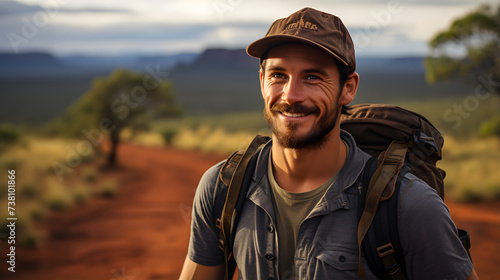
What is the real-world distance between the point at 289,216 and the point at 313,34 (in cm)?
85

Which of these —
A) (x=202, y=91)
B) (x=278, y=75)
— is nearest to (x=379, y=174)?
(x=278, y=75)

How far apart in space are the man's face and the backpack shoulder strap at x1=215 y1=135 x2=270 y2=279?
9.5 inches

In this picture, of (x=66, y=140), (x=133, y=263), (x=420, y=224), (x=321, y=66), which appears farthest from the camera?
(x=66, y=140)

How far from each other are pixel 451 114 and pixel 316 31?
3400 centimetres

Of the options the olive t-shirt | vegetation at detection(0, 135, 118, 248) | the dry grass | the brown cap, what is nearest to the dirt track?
vegetation at detection(0, 135, 118, 248)

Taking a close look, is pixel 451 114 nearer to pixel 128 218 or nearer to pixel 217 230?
pixel 128 218

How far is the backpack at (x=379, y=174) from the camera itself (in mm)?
1908

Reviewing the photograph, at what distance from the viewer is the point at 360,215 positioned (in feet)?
6.53

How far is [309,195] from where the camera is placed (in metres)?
2.14

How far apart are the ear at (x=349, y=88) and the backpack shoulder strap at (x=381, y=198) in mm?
386

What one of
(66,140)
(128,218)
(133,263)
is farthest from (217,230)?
Result: (66,140)

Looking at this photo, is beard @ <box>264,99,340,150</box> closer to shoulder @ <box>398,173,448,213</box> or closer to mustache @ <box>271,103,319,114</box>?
mustache @ <box>271,103,319,114</box>

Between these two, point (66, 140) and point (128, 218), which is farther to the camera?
point (66, 140)

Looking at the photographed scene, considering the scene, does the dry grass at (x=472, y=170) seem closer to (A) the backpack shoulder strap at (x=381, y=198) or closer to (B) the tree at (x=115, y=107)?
(A) the backpack shoulder strap at (x=381, y=198)
